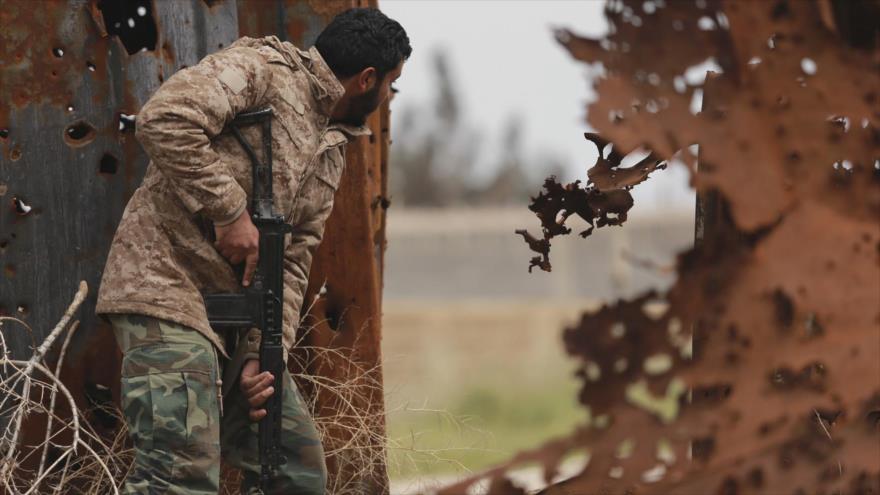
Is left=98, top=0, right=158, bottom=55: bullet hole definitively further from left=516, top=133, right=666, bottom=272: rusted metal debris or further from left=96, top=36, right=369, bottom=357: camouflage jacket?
left=516, top=133, right=666, bottom=272: rusted metal debris

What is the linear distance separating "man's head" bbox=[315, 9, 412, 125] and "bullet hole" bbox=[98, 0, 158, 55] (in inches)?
33.8

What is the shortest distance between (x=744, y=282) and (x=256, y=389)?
74.4 inches

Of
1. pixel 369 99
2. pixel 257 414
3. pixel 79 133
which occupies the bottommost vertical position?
pixel 257 414

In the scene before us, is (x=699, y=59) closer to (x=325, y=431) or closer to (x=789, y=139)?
(x=789, y=139)

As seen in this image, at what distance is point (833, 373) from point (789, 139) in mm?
430

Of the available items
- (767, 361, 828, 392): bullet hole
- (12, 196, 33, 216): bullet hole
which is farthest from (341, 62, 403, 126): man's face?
(767, 361, 828, 392): bullet hole

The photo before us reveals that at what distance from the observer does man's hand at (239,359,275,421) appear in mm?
3793

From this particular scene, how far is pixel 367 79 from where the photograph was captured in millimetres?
3812

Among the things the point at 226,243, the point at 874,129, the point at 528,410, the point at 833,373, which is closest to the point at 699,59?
the point at 874,129

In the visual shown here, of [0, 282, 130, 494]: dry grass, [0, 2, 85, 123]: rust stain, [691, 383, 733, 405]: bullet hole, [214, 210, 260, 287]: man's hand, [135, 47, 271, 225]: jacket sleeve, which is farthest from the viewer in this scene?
[0, 2, 85, 123]: rust stain

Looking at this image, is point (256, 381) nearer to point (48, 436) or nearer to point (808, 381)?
point (48, 436)

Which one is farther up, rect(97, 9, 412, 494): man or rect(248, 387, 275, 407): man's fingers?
rect(97, 9, 412, 494): man

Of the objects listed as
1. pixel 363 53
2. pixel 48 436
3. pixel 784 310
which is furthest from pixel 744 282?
pixel 48 436

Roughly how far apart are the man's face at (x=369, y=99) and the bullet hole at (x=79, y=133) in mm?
989
